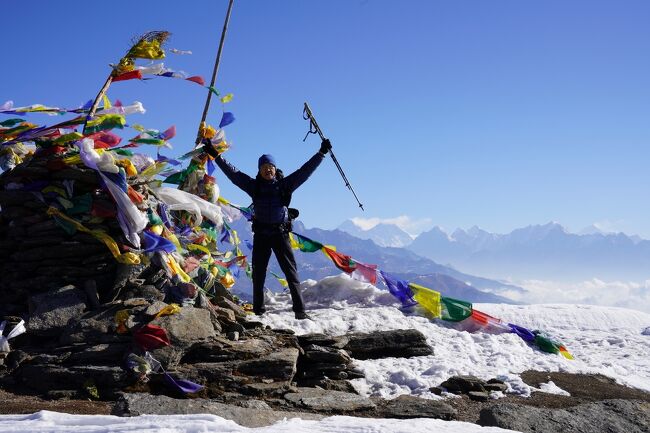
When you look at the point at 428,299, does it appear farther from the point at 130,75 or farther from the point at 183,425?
the point at 183,425

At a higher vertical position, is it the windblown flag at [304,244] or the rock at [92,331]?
the windblown flag at [304,244]

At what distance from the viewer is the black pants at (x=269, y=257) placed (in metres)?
10.6

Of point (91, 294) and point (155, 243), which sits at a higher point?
point (155, 243)

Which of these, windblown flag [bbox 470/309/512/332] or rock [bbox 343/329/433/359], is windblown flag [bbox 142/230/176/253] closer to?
rock [bbox 343/329/433/359]

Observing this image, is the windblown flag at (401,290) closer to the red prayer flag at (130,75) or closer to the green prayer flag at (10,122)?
the red prayer flag at (130,75)

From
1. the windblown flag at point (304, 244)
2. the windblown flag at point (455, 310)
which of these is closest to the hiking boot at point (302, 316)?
the windblown flag at point (304, 244)

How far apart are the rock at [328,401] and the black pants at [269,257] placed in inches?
134

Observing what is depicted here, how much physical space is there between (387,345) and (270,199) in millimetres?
3267

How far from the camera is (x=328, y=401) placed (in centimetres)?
722

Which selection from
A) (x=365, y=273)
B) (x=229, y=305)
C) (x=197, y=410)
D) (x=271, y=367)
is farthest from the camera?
(x=365, y=273)

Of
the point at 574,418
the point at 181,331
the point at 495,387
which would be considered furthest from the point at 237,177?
the point at 574,418

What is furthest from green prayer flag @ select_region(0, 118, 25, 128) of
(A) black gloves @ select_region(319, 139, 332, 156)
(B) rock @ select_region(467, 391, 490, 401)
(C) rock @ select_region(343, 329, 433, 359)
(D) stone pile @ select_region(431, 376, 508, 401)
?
(B) rock @ select_region(467, 391, 490, 401)

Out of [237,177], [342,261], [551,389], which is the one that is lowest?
[551,389]

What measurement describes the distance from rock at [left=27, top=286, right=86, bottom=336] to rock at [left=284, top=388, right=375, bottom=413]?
342 centimetres
